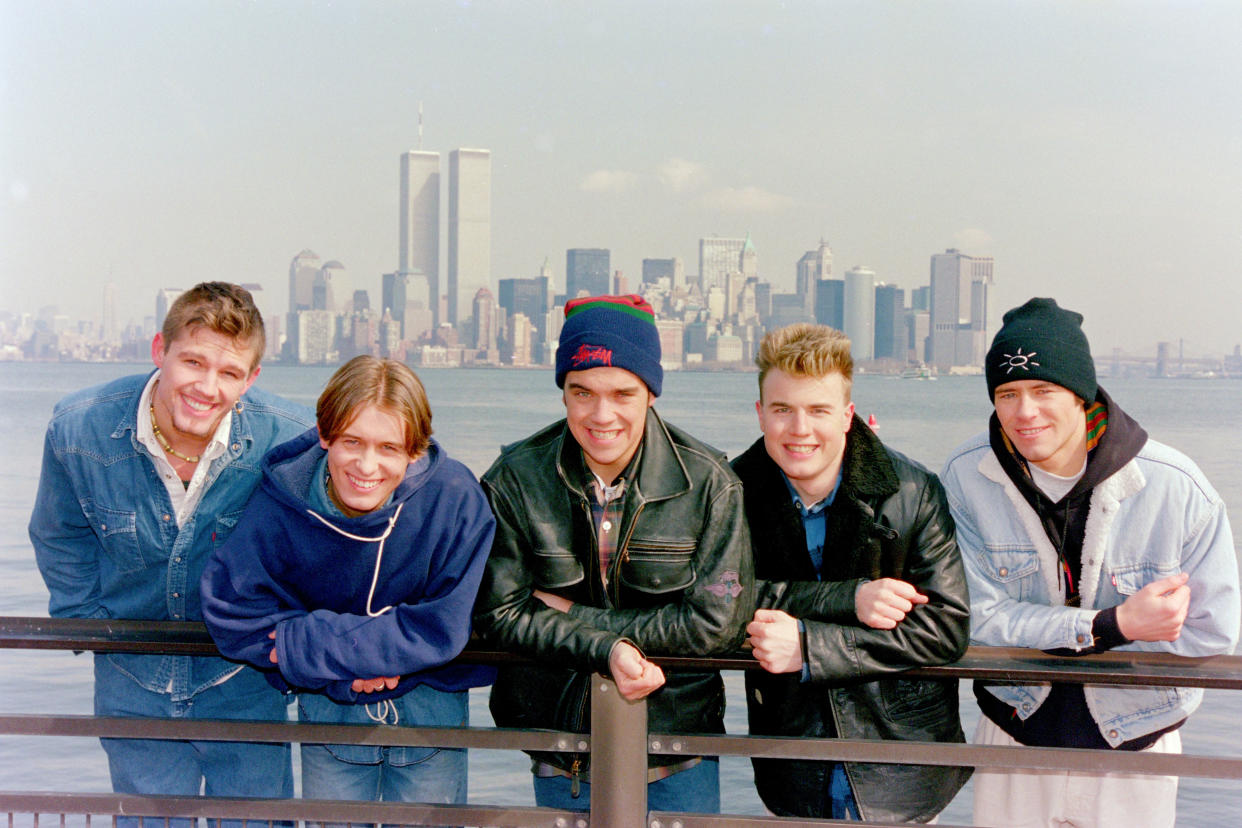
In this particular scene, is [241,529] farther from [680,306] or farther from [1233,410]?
[680,306]

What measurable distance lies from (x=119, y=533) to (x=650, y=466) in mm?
1433

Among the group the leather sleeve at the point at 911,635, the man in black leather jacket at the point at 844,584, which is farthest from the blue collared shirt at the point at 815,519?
the leather sleeve at the point at 911,635

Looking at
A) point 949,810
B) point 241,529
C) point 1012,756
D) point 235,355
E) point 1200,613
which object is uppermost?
point 235,355

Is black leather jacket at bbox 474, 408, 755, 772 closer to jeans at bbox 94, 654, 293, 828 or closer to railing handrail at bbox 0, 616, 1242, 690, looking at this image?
railing handrail at bbox 0, 616, 1242, 690

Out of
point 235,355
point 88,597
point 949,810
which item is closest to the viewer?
point 235,355

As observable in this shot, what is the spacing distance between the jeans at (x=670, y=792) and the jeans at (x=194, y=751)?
26.9 inches

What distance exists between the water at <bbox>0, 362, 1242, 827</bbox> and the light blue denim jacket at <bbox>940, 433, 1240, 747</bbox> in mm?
451

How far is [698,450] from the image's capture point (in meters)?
2.62

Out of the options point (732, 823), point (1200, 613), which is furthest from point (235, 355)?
point (1200, 613)

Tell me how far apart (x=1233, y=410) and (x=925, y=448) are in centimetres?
4734

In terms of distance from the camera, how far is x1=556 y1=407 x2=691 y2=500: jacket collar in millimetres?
2527

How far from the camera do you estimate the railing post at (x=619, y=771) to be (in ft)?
7.08

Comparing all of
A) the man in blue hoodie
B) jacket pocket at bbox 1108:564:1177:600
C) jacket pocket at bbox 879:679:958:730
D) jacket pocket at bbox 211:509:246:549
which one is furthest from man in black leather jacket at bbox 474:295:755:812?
jacket pocket at bbox 1108:564:1177:600

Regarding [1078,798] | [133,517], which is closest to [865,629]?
Result: [1078,798]
